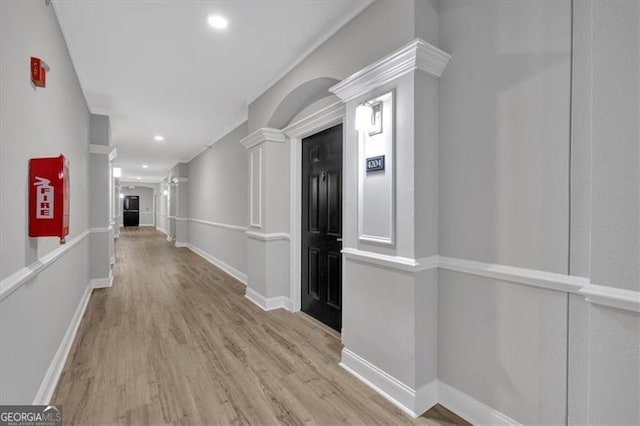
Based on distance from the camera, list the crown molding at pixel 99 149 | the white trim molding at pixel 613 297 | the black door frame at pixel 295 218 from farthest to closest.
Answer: the crown molding at pixel 99 149
the black door frame at pixel 295 218
the white trim molding at pixel 613 297

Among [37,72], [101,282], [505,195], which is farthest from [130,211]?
[505,195]

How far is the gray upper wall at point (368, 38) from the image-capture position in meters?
1.93

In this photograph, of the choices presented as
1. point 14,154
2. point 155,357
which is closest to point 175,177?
point 155,357

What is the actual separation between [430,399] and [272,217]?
2582 millimetres

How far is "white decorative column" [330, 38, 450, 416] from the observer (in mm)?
1904

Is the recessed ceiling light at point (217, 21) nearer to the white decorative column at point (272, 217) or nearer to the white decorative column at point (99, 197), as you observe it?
the white decorative column at point (272, 217)

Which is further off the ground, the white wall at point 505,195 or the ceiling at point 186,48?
the ceiling at point 186,48

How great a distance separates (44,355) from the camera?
6.60 feet

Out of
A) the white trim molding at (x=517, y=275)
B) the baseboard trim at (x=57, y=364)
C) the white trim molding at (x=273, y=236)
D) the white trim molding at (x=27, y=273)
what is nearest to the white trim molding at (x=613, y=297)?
the white trim molding at (x=517, y=275)

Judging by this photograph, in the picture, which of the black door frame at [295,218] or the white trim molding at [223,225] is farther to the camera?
the white trim molding at [223,225]

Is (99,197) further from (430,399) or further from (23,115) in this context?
(430,399)

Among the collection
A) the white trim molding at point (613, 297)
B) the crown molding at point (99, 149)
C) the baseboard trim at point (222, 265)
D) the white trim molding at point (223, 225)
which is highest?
the crown molding at point (99, 149)

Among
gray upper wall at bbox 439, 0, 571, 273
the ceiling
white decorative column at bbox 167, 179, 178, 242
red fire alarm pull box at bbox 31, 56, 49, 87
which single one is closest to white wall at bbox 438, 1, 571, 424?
gray upper wall at bbox 439, 0, 571, 273

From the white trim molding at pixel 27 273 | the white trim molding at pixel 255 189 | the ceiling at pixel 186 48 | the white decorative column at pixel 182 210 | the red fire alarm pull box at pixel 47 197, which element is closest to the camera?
the white trim molding at pixel 27 273
